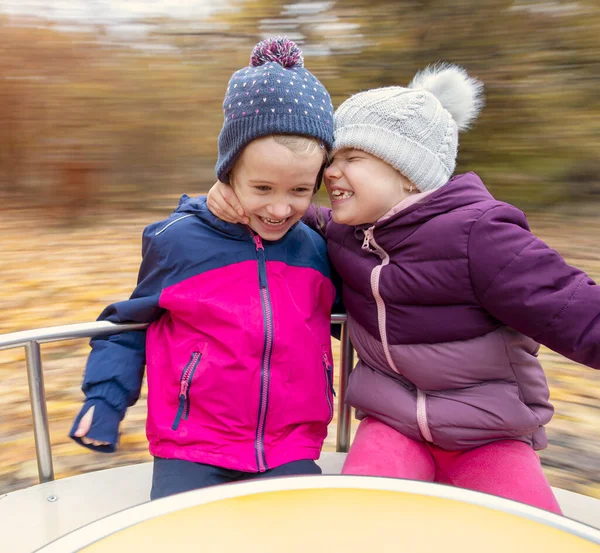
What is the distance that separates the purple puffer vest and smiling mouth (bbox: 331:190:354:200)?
0.35 ft

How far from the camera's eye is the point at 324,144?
176 centimetres

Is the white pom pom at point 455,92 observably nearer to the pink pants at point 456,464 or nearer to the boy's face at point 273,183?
the boy's face at point 273,183

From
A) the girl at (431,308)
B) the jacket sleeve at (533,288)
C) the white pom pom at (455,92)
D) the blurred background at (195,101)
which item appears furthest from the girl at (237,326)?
the blurred background at (195,101)

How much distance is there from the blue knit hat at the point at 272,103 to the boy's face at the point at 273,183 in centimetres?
4

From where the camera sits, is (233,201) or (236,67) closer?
(233,201)

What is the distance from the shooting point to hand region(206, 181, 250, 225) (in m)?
1.77

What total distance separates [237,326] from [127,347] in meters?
0.31

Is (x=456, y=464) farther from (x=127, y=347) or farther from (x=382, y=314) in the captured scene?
(x=127, y=347)

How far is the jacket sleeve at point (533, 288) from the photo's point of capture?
149cm

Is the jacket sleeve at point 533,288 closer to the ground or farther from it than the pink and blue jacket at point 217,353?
farther from it

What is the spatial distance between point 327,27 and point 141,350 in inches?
159

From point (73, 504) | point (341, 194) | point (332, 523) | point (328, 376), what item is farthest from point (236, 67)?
point (332, 523)

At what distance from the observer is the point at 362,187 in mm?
1728

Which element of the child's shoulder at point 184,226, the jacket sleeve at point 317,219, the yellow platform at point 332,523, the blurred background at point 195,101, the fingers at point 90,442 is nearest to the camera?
Result: the yellow platform at point 332,523
